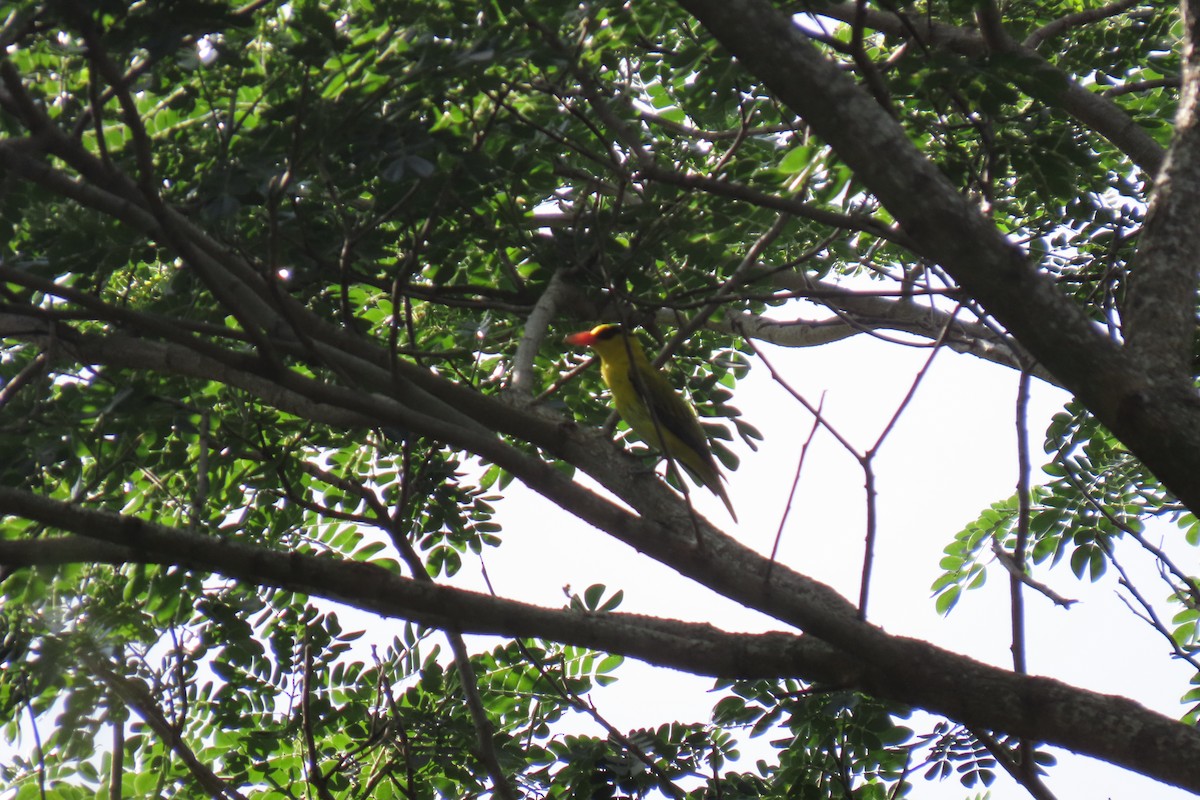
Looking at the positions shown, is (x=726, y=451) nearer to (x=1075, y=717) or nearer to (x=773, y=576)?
(x=773, y=576)

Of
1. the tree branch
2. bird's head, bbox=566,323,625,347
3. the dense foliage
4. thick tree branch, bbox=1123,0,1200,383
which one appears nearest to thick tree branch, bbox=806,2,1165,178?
the dense foliage

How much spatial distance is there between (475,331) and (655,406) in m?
0.86

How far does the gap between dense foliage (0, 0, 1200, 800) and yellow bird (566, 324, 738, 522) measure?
0.61 feet

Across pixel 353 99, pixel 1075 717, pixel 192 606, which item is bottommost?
pixel 1075 717

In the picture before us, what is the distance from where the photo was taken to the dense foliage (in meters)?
2.58

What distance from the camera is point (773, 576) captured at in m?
3.21

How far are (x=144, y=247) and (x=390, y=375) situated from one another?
39.2 inches

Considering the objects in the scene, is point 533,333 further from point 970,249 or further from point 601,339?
point 970,249

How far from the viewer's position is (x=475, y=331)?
4.83m

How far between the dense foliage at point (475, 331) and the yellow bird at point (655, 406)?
0.19m

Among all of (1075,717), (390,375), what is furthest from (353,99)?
(1075,717)

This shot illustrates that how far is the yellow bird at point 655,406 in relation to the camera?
5.12 m

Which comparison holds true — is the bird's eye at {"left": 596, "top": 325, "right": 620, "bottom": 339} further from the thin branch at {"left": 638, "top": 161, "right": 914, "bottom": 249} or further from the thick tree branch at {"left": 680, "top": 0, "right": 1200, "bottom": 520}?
the thick tree branch at {"left": 680, "top": 0, "right": 1200, "bottom": 520}

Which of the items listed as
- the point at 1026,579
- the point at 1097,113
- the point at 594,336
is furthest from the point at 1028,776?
the point at 594,336
